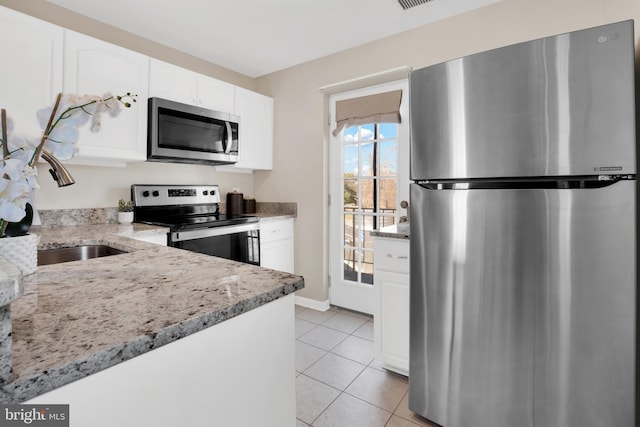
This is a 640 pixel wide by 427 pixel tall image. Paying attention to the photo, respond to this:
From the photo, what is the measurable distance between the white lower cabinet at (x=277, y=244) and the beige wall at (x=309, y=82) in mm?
106

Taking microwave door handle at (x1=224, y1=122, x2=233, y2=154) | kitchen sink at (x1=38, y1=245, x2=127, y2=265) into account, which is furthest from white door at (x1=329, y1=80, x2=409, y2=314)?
kitchen sink at (x1=38, y1=245, x2=127, y2=265)

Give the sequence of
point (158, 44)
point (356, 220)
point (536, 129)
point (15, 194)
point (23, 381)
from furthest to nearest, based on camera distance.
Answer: point (356, 220)
point (158, 44)
point (536, 129)
point (15, 194)
point (23, 381)

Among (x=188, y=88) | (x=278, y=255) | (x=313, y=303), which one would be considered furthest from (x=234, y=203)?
(x=313, y=303)

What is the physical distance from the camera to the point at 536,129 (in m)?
1.22

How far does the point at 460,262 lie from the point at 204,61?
3.03 meters

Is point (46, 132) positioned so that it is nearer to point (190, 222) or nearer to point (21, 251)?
point (21, 251)

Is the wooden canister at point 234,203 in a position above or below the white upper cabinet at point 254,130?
below

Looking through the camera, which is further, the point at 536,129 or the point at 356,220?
the point at 356,220

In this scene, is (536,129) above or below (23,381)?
above

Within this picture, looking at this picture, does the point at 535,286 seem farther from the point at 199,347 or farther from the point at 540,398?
the point at 199,347

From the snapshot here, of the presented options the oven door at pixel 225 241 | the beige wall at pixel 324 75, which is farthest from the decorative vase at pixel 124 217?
the beige wall at pixel 324 75

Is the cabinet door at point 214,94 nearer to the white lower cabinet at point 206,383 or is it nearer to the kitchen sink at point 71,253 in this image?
the kitchen sink at point 71,253

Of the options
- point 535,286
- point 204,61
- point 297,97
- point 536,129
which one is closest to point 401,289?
point 535,286

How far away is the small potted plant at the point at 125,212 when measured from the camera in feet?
8.23
